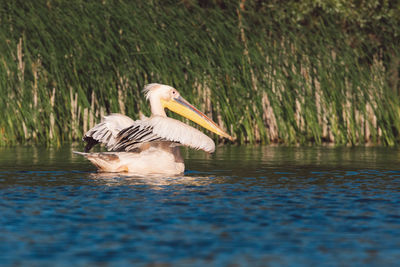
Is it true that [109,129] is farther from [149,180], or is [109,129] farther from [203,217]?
[203,217]

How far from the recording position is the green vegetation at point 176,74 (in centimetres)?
1547

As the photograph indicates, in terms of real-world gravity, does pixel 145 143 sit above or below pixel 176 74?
below

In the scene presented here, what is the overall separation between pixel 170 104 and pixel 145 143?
1.13 m

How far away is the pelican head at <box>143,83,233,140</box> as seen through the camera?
1140cm

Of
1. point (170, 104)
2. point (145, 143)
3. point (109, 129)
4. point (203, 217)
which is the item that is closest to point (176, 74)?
point (170, 104)

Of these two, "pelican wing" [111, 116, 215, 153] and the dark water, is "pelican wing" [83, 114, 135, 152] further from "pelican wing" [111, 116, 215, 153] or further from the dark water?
the dark water

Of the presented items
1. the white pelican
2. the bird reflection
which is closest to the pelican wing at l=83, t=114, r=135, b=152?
the white pelican

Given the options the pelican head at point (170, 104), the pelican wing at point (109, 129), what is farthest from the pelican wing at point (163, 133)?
the pelican head at point (170, 104)

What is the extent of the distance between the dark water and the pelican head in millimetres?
652

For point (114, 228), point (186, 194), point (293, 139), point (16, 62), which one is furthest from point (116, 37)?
point (114, 228)

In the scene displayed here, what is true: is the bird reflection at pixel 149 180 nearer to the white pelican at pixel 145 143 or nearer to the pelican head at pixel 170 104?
the white pelican at pixel 145 143

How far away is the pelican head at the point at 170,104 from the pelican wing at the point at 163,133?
102 centimetres

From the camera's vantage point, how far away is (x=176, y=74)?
15.9m

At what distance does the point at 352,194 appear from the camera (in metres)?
8.63
